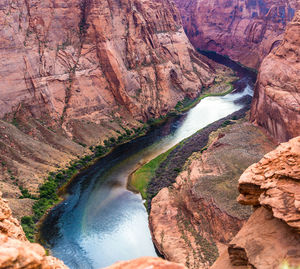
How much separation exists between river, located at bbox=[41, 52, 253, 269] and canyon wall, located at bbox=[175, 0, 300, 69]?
6187 centimetres

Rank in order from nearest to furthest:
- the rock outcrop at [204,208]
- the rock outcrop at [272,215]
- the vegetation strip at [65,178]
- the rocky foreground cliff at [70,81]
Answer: the rock outcrop at [272,215] < the rock outcrop at [204,208] < the vegetation strip at [65,178] < the rocky foreground cliff at [70,81]

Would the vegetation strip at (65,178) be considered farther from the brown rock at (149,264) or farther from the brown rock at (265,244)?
the brown rock at (149,264)

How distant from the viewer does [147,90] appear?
75125 mm

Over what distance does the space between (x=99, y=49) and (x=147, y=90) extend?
13.4 metres

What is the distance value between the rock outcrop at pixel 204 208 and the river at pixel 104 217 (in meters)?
2.72

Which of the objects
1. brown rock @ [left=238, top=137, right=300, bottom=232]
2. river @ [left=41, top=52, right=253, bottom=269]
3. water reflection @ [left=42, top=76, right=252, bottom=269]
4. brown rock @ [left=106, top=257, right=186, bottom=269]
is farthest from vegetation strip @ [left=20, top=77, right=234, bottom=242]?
brown rock @ [left=106, top=257, right=186, bottom=269]

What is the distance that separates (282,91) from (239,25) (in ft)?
282

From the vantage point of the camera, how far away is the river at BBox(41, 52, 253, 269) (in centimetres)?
3656

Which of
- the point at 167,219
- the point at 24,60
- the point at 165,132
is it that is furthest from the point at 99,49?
the point at 167,219

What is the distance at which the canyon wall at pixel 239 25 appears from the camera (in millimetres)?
104125

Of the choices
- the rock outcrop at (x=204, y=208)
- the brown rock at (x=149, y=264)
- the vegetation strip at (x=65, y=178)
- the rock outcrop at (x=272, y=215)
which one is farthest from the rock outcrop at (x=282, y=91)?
the brown rock at (x=149, y=264)

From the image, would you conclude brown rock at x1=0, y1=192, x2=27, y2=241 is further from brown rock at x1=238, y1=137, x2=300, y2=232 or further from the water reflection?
the water reflection

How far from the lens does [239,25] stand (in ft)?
413

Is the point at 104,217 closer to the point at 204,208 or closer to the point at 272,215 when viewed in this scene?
the point at 204,208
